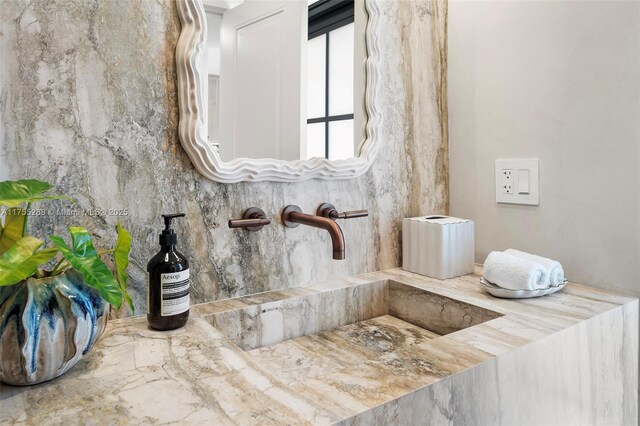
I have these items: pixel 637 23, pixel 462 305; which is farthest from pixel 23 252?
pixel 637 23

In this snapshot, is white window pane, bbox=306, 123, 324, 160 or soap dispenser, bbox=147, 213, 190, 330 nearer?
soap dispenser, bbox=147, 213, 190, 330

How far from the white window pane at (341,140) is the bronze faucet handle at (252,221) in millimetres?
258

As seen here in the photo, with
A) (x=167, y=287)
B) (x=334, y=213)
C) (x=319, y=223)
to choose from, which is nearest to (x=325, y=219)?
(x=319, y=223)

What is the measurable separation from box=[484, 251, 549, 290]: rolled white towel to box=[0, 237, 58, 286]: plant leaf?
0.90 m

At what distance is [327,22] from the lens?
1.17 m

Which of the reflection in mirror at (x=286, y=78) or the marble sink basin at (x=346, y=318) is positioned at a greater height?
the reflection in mirror at (x=286, y=78)

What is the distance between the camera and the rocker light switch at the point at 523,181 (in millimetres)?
1205

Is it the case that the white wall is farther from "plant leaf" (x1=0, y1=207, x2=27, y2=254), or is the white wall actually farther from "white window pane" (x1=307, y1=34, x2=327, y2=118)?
"plant leaf" (x1=0, y1=207, x2=27, y2=254)

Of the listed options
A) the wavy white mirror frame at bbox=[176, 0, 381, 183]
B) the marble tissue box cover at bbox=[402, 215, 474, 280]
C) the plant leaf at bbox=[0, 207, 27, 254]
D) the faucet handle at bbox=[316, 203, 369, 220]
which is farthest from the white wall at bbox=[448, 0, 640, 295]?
the plant leaf at bbox=[0, 207, 27, 254]

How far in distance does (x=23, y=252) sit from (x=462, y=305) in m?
0.87

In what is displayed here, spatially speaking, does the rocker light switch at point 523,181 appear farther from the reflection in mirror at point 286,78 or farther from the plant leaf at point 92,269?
the plant leaf at point 92,269

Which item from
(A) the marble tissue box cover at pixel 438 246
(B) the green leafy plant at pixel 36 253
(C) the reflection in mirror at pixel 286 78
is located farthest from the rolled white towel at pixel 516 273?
(B) the green leafy plant at pixel 36 253

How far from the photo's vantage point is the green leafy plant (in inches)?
22.2

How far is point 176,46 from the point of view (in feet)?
3.11
